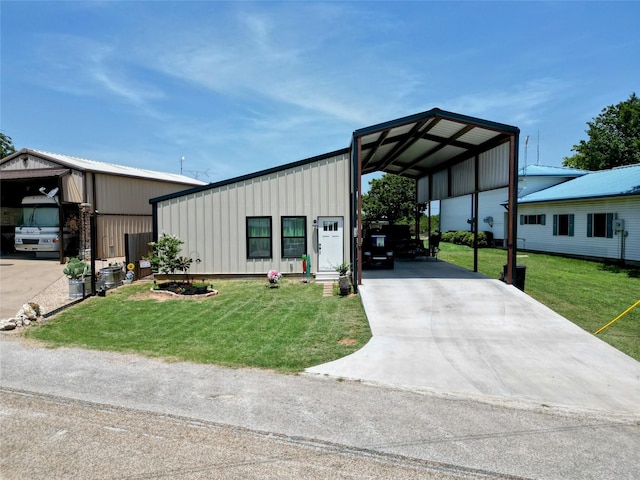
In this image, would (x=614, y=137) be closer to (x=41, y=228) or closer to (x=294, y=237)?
(x=294, y=237)

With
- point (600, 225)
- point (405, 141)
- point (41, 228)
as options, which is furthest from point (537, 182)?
point (41, 228)

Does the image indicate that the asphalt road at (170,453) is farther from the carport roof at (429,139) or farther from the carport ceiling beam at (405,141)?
the carport ceiling beam at (405,141)

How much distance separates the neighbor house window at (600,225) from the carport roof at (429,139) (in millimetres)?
7866

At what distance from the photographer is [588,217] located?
2133cm

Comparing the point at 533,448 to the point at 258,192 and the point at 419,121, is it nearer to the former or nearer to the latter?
the point at 419,121

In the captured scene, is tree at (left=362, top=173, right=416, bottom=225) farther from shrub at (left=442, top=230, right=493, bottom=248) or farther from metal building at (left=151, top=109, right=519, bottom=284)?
metal building at (left=151, top=109, right=519, bottom=284)

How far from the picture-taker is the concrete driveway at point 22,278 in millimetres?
11656

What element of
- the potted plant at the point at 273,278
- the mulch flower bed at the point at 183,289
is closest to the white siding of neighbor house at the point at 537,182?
the potted plant at the point at 273,278

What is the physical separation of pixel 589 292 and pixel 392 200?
31229 millimetres

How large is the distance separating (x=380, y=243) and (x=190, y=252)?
23.5ft

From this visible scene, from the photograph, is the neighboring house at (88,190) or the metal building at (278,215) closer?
the metal building at (278,215)

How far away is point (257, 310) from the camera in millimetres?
10672

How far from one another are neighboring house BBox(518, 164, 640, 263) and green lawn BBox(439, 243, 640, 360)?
120 cm

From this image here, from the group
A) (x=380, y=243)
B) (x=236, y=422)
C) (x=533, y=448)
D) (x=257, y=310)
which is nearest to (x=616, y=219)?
(x=380, y=243)
